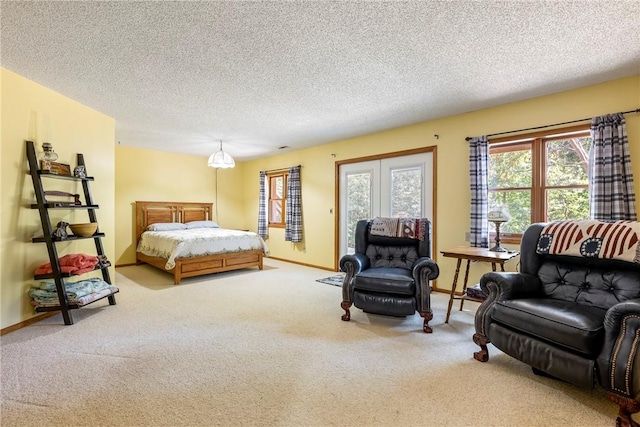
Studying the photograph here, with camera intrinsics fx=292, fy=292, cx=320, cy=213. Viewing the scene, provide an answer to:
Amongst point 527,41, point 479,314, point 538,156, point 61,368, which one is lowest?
point 61,368

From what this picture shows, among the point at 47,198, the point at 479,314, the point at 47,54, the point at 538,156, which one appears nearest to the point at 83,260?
the point at 47,198

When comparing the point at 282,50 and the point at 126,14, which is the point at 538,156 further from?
the point at 126,14

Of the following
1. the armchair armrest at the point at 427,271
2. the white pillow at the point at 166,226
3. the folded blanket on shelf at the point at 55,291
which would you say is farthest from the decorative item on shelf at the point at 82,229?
the armchair armrest at the point at 427,271

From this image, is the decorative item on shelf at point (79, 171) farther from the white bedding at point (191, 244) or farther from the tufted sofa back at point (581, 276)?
the tufted sofa back at point (581, 276)

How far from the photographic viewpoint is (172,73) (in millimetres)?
2736

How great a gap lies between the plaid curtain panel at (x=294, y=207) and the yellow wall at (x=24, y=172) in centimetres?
340

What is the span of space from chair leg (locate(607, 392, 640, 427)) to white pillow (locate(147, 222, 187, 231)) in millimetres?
6335

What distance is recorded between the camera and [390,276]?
9.45 ft

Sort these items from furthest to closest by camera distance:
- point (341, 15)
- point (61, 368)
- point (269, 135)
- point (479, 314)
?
1. point (269, 135)
2. point (479, 314)
3. point (61, 368)
4. point (341, 15)

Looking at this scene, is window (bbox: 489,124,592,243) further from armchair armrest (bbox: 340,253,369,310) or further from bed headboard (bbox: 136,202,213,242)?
bed headboard (bbox: 136,202,213,242)

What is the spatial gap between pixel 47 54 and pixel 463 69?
356cm

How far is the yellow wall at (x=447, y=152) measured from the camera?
289cm

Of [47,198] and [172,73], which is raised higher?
[172,73]

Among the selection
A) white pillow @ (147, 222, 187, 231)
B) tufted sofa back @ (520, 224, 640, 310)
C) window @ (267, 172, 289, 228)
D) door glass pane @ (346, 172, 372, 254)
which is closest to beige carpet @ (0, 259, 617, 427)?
tufted sofa back @ (520, 224, 640, 310)
